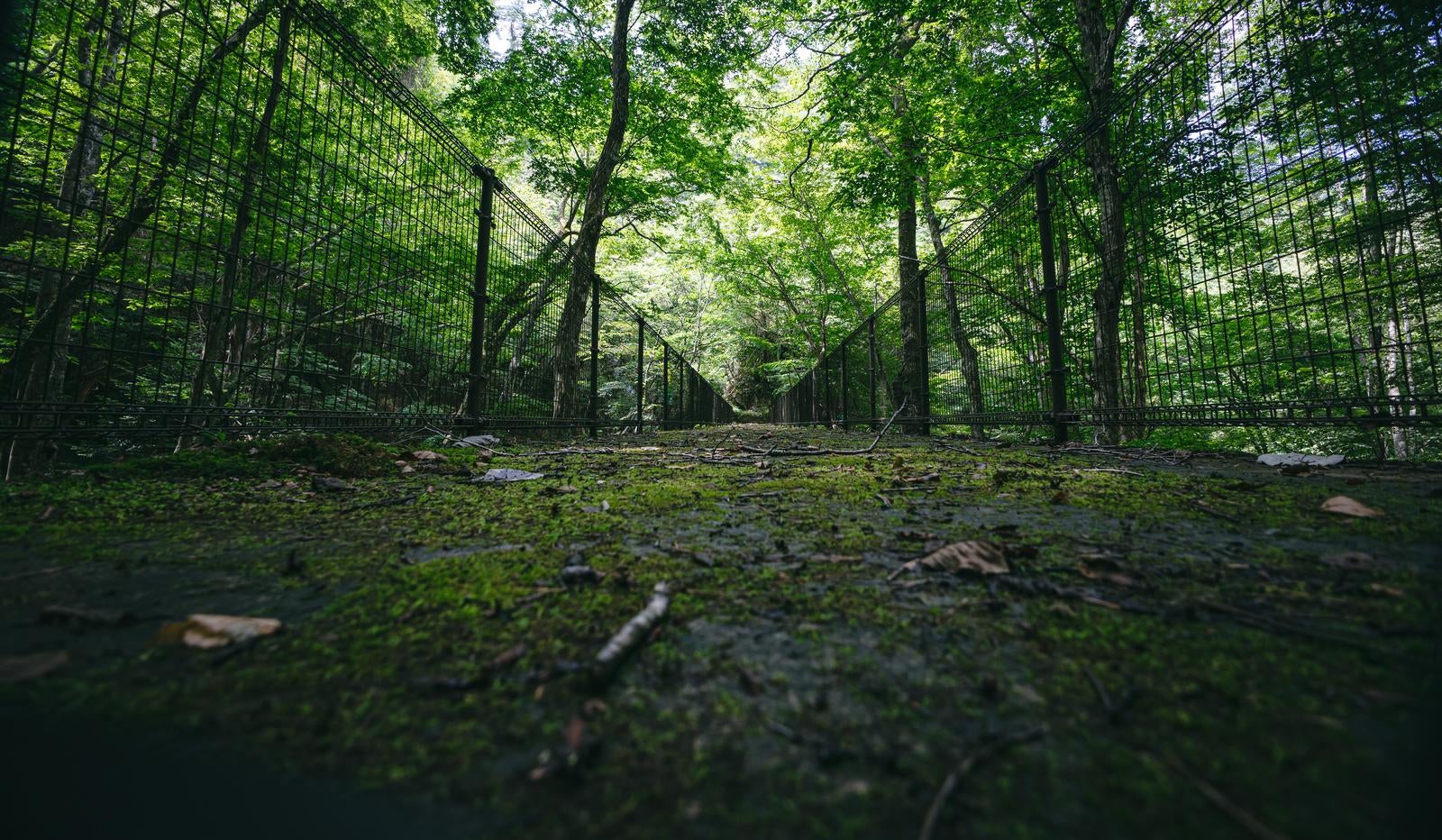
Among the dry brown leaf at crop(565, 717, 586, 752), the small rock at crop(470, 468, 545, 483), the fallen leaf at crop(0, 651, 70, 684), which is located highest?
the small rock at crop(470, 468, 545, 483)

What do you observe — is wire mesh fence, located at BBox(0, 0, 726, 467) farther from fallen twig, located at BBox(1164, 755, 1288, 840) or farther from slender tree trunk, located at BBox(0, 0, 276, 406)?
fallen twig, located at BBox(1164, 755, 1288, 840)

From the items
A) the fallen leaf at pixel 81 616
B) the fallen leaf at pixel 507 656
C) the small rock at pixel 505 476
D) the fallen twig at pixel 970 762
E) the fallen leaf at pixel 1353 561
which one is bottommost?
the fallen twig at pixel 970 762

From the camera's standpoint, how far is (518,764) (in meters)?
0.55

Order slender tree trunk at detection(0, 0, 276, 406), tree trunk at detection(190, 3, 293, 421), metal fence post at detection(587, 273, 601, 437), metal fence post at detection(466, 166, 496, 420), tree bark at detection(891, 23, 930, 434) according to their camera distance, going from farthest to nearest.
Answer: metal fence post at detection(587, 273, 601, 437)
tree bark at detection(891, 23, 930, 434)
metal fence post at detection(466, 166, 496, 420)
tree trunk at detection(190, 3, 293, 421)
slender tree trunk at detection(0, 0, 276, 406)

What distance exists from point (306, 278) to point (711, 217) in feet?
45.0

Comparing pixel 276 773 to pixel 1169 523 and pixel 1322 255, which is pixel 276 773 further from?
pixel 1322 255

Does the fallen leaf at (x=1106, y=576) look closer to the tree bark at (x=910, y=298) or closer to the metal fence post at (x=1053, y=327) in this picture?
the metal fence post at (x=1053, y=327)

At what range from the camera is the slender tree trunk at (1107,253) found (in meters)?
4.25

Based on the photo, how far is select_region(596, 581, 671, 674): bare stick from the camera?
0.73 metres

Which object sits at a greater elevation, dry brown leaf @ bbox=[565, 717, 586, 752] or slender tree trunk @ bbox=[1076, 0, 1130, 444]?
slender tree trunk @ bbox=[1076, 0, 1130, 444]

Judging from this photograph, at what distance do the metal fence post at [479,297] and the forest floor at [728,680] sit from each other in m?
3.09

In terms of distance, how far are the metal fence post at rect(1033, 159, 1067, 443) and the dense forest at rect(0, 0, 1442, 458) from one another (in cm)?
4

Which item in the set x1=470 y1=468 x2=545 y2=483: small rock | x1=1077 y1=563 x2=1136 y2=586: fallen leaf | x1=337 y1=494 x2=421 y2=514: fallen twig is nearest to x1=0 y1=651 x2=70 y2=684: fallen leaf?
x1=337 y1=494 x2=421 y2=514: fallen twig

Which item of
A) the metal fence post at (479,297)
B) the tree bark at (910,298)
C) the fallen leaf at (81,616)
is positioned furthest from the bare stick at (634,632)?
the tree bark at (910,298)
